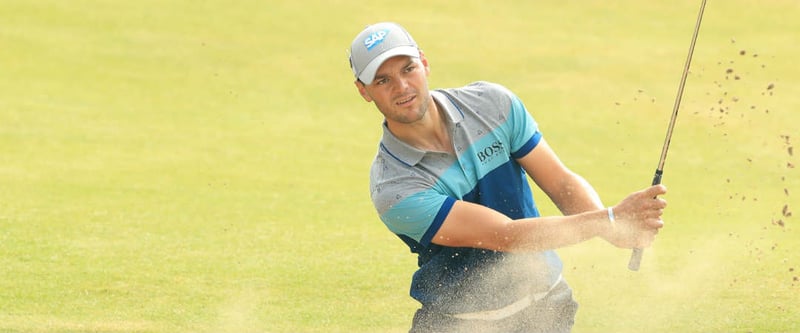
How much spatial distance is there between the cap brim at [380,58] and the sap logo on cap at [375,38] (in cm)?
5

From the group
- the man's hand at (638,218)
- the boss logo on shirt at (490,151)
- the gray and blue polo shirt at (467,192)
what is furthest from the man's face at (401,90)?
the man's hand at (638,218)

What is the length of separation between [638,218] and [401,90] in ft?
3.06

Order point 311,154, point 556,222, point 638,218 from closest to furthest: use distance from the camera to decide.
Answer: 1. point 638,218
2. point 556,222
3. point 311,154

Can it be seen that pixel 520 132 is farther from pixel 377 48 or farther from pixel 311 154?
pixel 311 154

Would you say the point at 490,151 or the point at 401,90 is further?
the point at 490,151

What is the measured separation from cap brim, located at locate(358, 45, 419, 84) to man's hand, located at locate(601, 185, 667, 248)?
906mm

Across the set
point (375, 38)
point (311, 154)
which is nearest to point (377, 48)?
point (375, 38)

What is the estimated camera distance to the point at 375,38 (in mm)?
4352

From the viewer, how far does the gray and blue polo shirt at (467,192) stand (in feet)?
14.5

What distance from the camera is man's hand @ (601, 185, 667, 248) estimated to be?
3.91 meters

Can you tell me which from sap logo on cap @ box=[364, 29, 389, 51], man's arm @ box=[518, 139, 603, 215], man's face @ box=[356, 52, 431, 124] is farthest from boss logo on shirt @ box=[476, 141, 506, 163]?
sap logo on cap @ box=[364, 29, 389, 51]

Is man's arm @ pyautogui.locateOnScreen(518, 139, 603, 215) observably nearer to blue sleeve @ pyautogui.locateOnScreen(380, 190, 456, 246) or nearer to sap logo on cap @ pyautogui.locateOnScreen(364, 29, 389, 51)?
blue sleeve @ pyautogui.locateOnScreen(380, 190, 456, 246)

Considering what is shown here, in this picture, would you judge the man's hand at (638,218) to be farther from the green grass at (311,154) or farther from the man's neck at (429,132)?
the green grass at (311,154)

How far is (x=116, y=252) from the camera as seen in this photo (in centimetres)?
842
